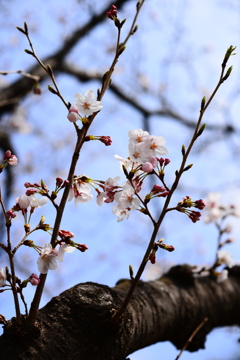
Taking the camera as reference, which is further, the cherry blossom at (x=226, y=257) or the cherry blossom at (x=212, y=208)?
the cherry blossom at (x=212, y=208)

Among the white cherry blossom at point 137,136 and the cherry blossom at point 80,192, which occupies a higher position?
the white cherry blossom at point 137,136

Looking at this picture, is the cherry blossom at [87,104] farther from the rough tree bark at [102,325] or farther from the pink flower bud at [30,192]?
the rough tree bark at [102,325]

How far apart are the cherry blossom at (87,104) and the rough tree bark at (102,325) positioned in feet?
2.56

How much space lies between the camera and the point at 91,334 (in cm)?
137

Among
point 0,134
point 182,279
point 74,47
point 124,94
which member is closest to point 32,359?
point 182,279

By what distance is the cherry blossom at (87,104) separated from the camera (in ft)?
A: 3.84

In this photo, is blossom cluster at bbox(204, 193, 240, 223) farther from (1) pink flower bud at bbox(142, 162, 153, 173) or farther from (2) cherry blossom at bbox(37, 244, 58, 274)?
(2) cherry blossom at bbox(37, 244, 58, 274)

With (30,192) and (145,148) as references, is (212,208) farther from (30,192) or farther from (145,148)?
(30,192)

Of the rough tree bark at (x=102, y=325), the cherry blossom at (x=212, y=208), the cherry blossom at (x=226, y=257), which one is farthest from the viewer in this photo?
the cherry blossom at (x=212, y=208)

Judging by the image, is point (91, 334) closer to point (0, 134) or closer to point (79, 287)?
point (79, 287)

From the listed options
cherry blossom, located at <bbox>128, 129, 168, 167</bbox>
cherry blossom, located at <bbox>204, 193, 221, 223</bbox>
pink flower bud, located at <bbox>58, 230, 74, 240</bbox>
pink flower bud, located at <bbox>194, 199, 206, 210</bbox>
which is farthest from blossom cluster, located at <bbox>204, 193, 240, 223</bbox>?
pink flower bud, located at <bbox>58, 230, 74, 240</bbox>

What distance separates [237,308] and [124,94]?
17.2ft

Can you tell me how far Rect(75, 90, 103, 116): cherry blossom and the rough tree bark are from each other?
0.78 m

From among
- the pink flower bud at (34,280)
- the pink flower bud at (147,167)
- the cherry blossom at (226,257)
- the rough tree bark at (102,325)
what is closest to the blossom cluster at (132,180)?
the pink flower bud at (147,167)
